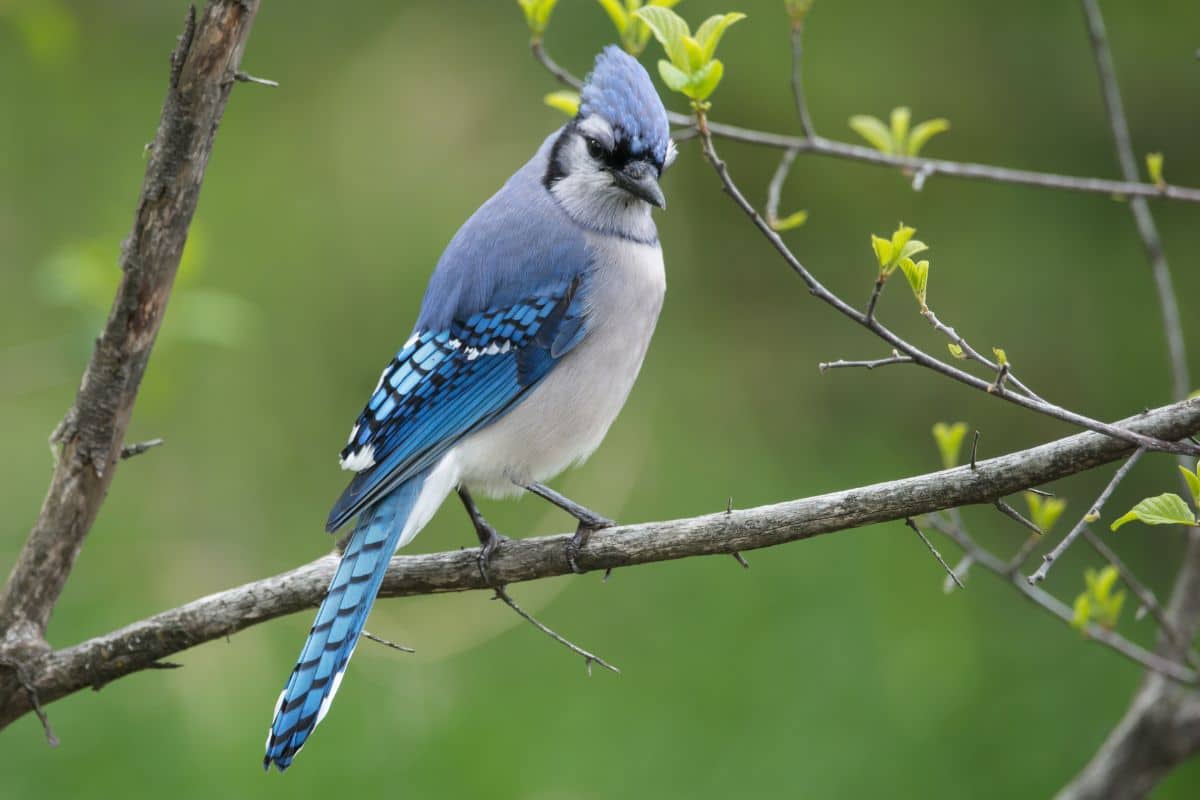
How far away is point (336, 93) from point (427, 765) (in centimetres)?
240

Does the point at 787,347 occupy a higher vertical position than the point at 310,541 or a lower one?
higher

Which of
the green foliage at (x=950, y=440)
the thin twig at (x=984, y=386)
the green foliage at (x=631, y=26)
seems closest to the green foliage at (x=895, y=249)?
the thin twig at (x=984, y=386)

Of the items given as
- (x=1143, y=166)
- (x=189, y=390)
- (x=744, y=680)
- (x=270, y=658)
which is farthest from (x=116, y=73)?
(x=1143, y=166)

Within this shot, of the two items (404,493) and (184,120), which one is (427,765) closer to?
(404,493)

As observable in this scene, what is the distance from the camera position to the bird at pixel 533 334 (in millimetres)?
2400

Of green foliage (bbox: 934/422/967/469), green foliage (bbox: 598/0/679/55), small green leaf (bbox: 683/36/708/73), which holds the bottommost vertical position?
green foliage (bbox: 934/422/967/469)

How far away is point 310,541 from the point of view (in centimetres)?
419

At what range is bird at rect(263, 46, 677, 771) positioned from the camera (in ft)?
7.88

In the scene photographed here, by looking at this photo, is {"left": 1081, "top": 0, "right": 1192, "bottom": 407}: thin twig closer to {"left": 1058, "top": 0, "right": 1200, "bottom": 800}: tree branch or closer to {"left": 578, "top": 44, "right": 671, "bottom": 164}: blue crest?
{"left": 1058, "top": 0, "right": 1200, "bottom": 800}: tree branch

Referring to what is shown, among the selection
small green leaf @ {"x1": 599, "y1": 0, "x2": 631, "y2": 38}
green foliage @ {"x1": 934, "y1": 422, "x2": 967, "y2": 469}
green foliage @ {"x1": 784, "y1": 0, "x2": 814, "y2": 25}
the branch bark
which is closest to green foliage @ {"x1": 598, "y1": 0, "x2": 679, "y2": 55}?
small green leaf @ {"x1": 599, "y1": 0, "x2": 631, "y2": 38}

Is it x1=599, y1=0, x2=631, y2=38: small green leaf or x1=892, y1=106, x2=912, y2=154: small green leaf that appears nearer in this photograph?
x1=599, y1=0, x2=631, y2=38: small green leaf

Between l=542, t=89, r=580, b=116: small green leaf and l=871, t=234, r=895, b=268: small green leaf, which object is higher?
l=871, t=234, r=895, b=268: small green leaf

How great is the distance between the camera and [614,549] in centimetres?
210

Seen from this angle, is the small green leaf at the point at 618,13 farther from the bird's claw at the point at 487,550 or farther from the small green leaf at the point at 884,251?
the bird's claw at the point at 487,550
